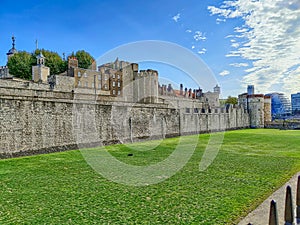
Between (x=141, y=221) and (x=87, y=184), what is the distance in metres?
2.87

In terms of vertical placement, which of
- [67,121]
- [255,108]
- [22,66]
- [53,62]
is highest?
[53,62]

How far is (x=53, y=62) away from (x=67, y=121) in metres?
31.8

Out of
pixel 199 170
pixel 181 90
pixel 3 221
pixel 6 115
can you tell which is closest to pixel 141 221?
pixel 3 221

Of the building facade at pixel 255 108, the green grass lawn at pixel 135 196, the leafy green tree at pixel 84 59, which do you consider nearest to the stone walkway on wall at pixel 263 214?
the green grass lawn at pixel 135 196

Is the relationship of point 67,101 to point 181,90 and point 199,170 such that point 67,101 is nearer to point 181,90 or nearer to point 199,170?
point 199,170

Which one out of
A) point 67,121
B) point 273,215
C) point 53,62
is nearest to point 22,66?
point 53,62

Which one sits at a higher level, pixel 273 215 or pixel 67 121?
pixel 67 121

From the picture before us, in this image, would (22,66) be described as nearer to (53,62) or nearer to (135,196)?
(53,62)

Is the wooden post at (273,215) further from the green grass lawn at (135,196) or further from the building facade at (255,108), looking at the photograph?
the building facade at (255,108)

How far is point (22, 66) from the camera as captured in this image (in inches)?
1535

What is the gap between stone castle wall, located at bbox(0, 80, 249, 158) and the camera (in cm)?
1202

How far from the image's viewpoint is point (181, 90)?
54.4 metres

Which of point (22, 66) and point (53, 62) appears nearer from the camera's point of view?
point (22, 66)

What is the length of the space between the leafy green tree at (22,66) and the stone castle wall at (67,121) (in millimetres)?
18373
